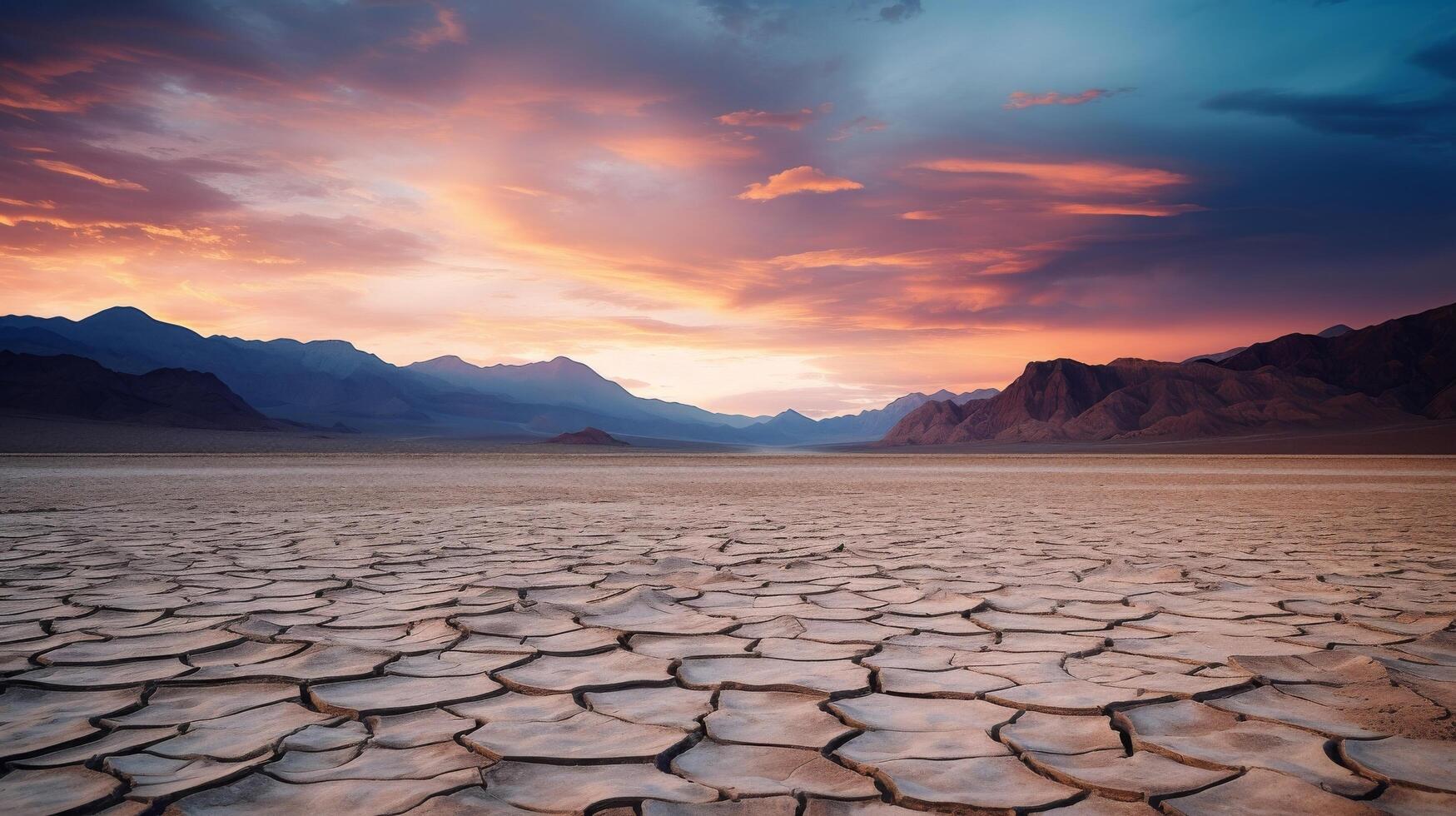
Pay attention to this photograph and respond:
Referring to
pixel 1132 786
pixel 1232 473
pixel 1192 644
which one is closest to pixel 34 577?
pixel 1132 786

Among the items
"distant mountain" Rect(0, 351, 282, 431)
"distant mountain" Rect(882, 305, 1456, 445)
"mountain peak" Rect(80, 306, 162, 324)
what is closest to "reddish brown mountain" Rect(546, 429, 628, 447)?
"distant mountain" Rect(0, 351, 282, 431)

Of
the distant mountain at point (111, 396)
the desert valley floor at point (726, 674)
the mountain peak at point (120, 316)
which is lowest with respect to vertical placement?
the desert valley floor at point (726, 674)

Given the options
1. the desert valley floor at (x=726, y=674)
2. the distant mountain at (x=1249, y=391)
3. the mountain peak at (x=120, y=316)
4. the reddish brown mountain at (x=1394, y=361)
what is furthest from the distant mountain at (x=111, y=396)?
the mountain peak at (x=120, y=316)

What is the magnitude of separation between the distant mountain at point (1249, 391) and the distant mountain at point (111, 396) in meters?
48.9

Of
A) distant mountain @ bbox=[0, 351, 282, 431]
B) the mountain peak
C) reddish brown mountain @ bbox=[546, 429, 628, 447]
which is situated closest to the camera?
distant mountain @ bbox=[0, 351, 282, 431]

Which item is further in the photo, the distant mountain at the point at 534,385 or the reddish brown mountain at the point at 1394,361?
the distant mountain at the point at 534,385

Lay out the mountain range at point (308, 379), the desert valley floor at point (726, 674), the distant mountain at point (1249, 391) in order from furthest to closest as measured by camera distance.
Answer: the mountain range at point (308, 379) < the distant mountain at point (1249, 391) < the desert valley floor at point (726, 674)

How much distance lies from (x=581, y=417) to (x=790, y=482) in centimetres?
13113

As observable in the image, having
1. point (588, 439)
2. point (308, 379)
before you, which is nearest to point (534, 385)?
point (308, 379)

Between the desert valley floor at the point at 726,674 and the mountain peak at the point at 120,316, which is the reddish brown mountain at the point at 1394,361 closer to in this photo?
the desert valley floor at the point at 726,674

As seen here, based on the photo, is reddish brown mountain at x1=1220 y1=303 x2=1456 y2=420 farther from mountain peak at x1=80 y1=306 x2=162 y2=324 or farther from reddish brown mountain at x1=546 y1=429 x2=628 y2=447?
mountain peak at x1=80 y1=306 x2=162 y2=324

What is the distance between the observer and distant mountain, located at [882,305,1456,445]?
44.8m

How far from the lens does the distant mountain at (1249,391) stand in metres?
44.8

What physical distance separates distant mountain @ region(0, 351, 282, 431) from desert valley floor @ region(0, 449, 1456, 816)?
150ft
